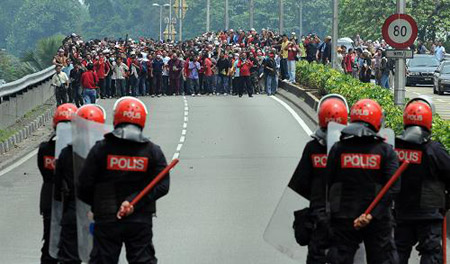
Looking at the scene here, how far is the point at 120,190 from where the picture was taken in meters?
10.3

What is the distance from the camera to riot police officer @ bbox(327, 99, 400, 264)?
34.1ft

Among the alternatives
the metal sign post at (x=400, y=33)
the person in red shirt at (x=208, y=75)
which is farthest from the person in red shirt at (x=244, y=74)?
the metal sign post at (x=400, y=33)

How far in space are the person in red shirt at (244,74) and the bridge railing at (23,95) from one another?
6708 mm

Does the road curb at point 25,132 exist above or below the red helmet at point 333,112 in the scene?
below

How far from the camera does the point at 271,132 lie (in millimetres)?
34406

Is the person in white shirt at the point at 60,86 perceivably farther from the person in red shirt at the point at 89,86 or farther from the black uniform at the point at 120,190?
the black uniform at the point at 120,190

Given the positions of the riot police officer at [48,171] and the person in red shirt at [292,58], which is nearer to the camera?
the riot police officer at [48,171]

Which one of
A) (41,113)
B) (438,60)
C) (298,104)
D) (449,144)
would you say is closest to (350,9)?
(438,60)

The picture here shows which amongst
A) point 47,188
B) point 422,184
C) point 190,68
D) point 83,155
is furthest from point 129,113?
point 190,68

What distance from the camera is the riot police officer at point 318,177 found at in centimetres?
1098

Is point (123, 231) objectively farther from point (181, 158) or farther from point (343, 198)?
point (181, 158)

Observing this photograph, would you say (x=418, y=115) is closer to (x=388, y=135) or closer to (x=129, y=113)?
(x=388, y=135)

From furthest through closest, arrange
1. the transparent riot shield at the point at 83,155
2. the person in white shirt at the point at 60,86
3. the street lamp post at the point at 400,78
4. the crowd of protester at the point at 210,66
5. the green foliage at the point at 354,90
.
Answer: the crowd of protester at the point at 210,66, the person in white shirt at the point at 60,86, the street lamp post at the point at 400,78, the green foliage at the point at 354,90, the transparent riot shield at the point at 83,155

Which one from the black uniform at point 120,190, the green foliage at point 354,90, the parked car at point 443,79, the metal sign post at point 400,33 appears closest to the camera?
the black uniform at point 120,190
